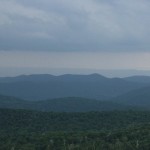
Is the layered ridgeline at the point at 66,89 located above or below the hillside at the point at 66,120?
above

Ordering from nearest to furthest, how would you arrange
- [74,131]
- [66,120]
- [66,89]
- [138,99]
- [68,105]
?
[74,131] → [66,120] → [68,105] → [138,99] → [66,89]

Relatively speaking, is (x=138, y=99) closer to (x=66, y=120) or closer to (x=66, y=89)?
(x=66, y=89)

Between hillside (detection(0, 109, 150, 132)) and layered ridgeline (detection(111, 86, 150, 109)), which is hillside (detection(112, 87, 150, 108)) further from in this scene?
hillside (detection(0, 109, 150, 132))

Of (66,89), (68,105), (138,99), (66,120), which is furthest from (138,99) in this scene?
(66,120)

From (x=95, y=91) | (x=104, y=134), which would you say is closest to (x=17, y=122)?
(x=104, y=134)

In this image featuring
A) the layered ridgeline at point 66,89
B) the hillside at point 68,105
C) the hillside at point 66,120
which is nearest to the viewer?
the hillside at point 66,120

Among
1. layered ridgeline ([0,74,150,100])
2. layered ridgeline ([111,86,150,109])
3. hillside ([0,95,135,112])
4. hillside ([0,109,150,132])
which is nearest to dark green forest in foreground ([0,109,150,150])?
hillside ([0,109,150,132])

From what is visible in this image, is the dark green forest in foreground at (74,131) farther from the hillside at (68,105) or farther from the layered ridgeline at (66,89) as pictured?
the layered ridgeline at (66,89)

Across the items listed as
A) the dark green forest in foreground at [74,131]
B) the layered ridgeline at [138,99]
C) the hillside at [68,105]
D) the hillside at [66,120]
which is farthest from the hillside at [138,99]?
the dark green forest in foreground at [74,131]

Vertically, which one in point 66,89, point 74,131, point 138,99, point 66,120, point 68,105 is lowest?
point 68,105
